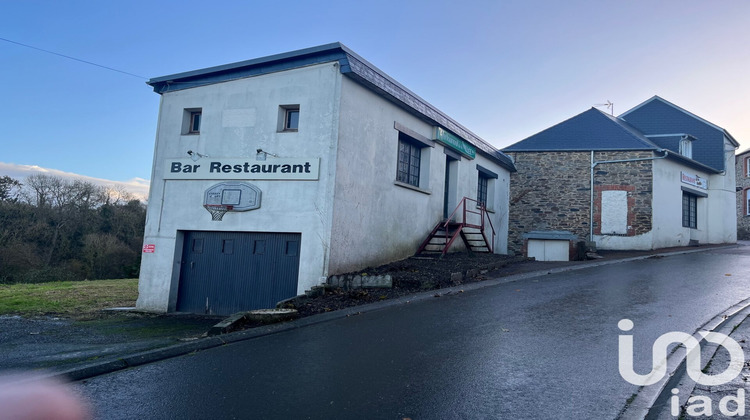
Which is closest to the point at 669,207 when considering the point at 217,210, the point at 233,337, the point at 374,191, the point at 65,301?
the point at 374,191

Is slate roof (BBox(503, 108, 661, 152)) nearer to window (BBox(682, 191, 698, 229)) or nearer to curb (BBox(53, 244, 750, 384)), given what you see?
window (BBox(682, 191, 698, 229))

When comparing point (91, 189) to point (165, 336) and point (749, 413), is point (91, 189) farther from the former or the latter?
point (749, 413)

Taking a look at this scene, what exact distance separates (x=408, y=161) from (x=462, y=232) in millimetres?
3441

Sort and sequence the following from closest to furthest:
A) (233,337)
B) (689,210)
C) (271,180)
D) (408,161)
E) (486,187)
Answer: (233,337)
(271,180)
(408,161)
(486,187)
(689,210)

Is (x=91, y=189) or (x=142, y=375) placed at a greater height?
(x=91, y=189)

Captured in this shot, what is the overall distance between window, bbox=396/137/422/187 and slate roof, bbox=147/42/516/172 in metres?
0.89

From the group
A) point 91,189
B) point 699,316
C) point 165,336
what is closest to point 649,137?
point 699,316

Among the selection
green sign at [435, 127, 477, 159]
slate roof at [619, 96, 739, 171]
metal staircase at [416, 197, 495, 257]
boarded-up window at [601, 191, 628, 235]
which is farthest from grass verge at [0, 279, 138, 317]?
slate roof at [619, 96, 739, 171]

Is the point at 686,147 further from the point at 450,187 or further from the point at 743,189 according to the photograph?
the point at 743,189

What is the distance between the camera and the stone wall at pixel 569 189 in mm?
20766

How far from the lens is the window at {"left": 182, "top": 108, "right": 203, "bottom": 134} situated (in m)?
12.6

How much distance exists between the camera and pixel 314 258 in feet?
35.2

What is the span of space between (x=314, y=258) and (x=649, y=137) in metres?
20.8

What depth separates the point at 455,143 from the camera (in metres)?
16.2
